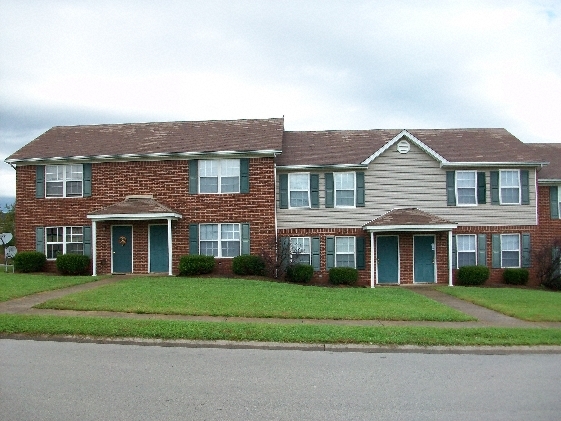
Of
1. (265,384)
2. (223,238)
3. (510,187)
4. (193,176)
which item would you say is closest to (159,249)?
(223,238)

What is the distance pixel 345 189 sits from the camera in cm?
2414

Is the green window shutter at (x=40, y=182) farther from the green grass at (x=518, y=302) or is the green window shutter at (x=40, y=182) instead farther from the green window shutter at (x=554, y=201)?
the green window shutter at (x=554, y=201)

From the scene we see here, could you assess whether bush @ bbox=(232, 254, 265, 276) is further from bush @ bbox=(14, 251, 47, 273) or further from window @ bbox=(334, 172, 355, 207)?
Result: bush @ bbox=(14, 251, 47, 273)

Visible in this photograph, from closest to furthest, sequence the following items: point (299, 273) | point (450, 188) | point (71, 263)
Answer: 1. point (299, 273)
2. point (71, 263)
3. point (450, 188)

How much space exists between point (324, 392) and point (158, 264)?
56.5 feet

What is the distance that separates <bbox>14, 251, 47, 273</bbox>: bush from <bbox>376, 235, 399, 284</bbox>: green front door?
560 inches

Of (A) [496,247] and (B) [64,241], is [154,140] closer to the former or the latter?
(B) [64,241]

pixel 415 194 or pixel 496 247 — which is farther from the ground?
pixel 415 194

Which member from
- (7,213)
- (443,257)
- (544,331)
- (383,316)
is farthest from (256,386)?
(7,213)

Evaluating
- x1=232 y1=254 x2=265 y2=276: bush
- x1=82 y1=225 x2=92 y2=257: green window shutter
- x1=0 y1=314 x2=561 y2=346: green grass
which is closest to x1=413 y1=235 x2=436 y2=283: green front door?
x1=232 y1=254 x2=265 y2=276: bush

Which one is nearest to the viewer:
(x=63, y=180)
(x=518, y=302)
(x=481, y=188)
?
(x=518, y=302)

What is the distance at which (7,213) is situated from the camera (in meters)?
42.8

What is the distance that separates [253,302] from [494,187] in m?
13.9

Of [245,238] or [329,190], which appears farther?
[329,190]
